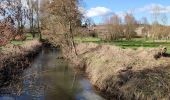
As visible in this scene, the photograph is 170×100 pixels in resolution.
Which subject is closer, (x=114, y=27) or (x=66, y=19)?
(x=66, y=19)

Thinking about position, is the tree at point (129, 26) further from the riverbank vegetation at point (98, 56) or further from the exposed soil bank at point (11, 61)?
the exposed soil bank at point (11, 61)

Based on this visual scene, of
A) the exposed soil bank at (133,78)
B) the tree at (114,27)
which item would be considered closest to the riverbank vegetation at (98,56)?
the exposed soil bank at (133,78)

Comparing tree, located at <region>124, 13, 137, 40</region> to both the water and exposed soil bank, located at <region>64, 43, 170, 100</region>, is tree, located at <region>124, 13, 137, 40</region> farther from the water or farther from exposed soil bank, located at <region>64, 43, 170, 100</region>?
exposed soil bank, located at <region>64, 43, 170, 100</region>

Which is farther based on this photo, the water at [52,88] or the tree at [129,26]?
the tree at [129,26]

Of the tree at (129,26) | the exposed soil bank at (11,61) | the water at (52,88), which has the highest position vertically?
the tree at (129,26)

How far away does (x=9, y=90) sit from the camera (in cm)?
1559

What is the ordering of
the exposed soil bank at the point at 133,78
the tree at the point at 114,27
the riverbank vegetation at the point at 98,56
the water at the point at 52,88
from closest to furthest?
the riverbank vegetation at the point at 98,56
the exposed soil bank at the point at 133,78
the water at the point at 52,88
the tree at the point at 114,27

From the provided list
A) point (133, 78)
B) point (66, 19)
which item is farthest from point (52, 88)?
point (66, 19)

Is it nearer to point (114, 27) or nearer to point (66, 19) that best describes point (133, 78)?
point (66, 19)

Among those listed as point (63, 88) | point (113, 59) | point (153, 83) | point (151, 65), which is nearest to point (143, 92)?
point (153, 83)

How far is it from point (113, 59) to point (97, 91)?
5841 millimetres

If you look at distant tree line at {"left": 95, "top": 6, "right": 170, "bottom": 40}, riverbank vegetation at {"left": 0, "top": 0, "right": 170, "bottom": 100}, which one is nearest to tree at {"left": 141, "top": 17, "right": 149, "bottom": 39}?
distant tree line at {"left": 95, "top": 6, "right": 170, "bottom": 40}

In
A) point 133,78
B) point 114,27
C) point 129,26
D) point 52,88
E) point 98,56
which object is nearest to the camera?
point 133,78

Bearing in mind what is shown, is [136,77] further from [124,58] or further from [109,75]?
[124,58]
